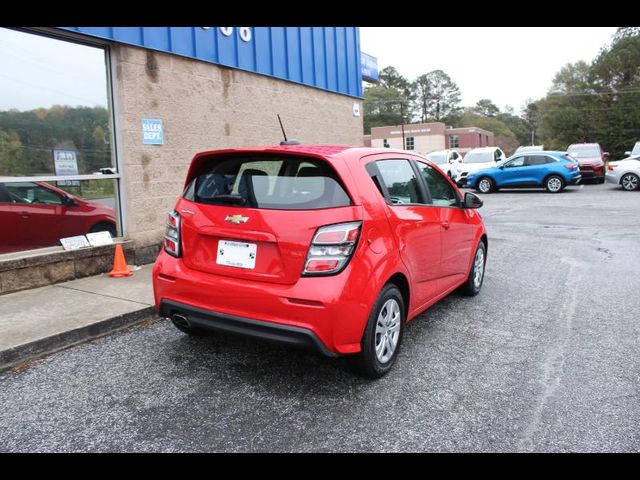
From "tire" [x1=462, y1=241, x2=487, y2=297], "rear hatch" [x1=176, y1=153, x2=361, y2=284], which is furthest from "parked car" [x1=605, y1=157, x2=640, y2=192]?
"rear hatch" [x1=176, y1=153, x2=361, y2=284]

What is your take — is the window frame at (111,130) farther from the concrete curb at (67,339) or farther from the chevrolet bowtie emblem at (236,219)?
the chevrolet bowtie emblem at (236,219)

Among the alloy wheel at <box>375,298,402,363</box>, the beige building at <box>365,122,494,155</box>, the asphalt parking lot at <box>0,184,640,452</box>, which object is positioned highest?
the beige building at <box>365,122,494,155</box>

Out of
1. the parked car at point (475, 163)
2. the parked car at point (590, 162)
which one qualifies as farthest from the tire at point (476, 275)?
the parked car at point (590, 162)

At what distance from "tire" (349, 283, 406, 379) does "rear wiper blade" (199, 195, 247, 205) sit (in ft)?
3.75

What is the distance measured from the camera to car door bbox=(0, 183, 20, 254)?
228 inches

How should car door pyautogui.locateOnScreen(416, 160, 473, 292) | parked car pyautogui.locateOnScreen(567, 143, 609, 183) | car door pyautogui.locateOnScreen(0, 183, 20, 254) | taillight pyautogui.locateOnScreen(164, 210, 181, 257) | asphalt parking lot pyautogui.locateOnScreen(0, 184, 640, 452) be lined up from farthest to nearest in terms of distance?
parked car pyautogui.locateOnScreen(567, 143, 609, 183) → car door pyautogui.locateOnScreen(0, 183, 20, 254) → car door pyautogui.locateOnScreen(416, 160, 473, 292) → taillight pyautogui.locateOnScreen(164, 210, 181, 257) → asphalt parking lot pyautogui.locateOnScreen(0, 184, 640, 452)

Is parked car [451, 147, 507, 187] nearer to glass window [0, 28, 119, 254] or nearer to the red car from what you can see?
glass window [0, 28, 119, 254]

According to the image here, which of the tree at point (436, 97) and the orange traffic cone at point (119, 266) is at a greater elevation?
the tree at point (436, 97)

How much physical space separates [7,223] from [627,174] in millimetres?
19859

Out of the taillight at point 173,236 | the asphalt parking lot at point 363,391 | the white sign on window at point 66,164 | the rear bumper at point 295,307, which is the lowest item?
the asphalt parking lot at point 363,391

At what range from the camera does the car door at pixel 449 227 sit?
4676mm

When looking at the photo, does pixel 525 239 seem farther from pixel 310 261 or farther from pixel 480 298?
pixel 310 261

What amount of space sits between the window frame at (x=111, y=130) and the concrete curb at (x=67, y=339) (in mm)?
2038

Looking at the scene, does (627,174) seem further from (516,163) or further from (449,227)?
(449,227)
